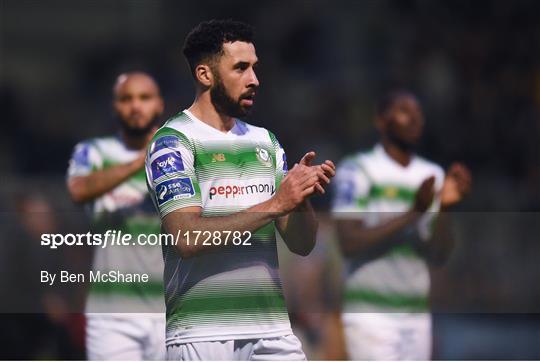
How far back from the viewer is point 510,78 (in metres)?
7.93

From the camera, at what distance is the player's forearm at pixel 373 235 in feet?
16.4

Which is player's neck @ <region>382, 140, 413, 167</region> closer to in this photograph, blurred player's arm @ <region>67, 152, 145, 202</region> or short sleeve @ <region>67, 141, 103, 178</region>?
blurred player's arm @ <region>67, 152, 145, 202</region>

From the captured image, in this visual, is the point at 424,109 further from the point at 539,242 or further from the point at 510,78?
the point at 539,242

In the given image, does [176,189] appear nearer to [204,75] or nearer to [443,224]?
[204,75]

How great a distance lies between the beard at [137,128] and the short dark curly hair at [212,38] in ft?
3.43

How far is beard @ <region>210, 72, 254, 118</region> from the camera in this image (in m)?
3.85

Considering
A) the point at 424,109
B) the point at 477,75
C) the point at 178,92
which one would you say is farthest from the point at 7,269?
the point at 477,75

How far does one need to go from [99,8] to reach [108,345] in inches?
71.3

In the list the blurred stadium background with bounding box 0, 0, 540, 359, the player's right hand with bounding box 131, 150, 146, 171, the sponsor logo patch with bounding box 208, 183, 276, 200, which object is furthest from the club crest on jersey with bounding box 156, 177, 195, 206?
the player's right hand with bounding box 131, 150, 146, 171

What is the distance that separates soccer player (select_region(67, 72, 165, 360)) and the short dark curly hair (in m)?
0.92

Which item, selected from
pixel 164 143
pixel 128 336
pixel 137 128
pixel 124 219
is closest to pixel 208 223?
pixel 164 143

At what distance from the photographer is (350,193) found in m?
5.14

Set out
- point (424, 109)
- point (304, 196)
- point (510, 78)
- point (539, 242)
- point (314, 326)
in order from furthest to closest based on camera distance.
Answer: point (510, 78)
point (424, 109)
point (539, 242)
point (314, 326)
point (304, 196)

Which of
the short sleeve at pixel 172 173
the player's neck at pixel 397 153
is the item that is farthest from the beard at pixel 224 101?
the player's neck at pixel 397 153
